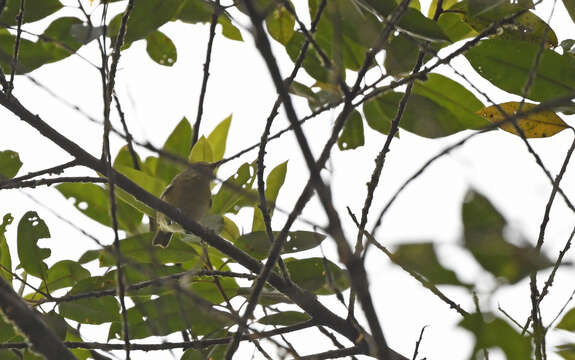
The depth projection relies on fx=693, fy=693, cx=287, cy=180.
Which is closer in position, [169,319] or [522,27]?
[522,27]

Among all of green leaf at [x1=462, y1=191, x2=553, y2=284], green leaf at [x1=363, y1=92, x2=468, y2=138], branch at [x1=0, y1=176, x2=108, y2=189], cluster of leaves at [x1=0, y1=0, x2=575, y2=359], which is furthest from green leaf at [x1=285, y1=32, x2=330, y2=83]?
green leaf at [x1=462, y1=191, x2=553, y2=284]

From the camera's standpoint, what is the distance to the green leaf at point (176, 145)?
8.02 feet

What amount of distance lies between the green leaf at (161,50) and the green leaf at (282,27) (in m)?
0.88

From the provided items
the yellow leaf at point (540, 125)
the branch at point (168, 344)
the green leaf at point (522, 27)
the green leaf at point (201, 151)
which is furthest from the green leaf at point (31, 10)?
the yellow leaf at point (540, 125)

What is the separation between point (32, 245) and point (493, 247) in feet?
5.91

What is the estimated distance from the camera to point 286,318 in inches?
78.8

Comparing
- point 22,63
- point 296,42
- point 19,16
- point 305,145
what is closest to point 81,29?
point 19,16

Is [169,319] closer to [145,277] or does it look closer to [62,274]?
[145,277]

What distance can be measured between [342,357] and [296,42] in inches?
33.3

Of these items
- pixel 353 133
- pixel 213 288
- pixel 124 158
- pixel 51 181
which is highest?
pixel 124 158

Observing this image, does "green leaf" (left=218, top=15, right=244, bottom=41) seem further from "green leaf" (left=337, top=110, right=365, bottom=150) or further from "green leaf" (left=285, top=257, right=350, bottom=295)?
"green leaf" (left=285, top=257, right=350, bottom=295)

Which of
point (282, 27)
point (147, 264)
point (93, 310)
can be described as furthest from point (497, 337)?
point (93, 310)

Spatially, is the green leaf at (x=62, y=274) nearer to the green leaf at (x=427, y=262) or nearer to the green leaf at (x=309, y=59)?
the green leaf at (x=309, y=59)

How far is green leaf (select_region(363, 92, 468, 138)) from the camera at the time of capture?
1.65 metres
